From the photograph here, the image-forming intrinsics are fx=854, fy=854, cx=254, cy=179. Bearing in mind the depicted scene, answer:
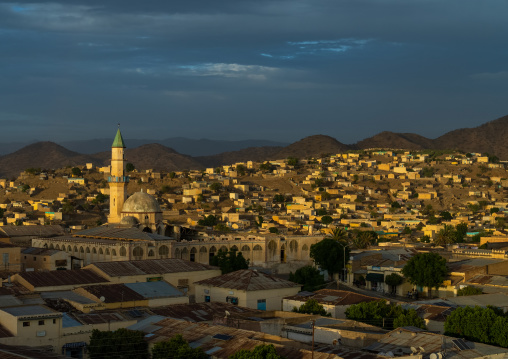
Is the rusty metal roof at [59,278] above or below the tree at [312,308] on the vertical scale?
above

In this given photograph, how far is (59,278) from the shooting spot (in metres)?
40.1

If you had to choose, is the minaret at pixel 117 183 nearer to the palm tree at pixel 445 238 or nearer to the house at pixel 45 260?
the house at pixel 45 260

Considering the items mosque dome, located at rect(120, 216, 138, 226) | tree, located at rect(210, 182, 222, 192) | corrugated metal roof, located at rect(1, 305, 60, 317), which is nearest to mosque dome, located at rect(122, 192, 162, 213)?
mosque dome, located at rect(120, 216, 138, 226)

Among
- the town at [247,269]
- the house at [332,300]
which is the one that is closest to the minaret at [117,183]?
the town at [247,269]

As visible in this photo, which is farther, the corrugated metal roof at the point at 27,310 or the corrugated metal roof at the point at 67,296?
the corrugated metal roof at the point at 67,296

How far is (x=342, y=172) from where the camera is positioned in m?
133

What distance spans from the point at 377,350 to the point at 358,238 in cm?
4673

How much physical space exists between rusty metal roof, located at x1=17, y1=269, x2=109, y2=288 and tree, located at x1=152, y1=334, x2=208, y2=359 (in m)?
14.6

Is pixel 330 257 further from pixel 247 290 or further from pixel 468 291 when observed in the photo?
pixel 247 290

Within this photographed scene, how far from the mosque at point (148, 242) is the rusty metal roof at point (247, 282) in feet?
39.1

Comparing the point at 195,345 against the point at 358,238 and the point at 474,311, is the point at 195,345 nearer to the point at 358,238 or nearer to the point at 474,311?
the point at 474,311

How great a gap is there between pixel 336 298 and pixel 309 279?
26.6 ft

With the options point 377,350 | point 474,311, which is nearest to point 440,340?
point 377,350

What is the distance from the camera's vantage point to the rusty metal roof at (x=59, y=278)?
39106 millimetres
